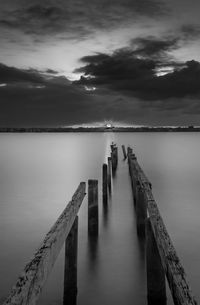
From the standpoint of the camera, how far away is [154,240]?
416 cm

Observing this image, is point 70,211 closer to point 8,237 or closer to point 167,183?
point 8,237

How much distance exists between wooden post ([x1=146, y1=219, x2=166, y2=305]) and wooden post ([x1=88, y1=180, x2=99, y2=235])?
11.0 feet

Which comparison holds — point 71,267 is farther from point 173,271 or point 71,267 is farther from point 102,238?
point 102,238

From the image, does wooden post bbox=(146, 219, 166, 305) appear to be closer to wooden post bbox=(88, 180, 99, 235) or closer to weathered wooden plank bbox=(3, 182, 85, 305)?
weathered wooden plank bbox=(3, 182, 85, 305)

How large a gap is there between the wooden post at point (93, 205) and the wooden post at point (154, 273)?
3346mm

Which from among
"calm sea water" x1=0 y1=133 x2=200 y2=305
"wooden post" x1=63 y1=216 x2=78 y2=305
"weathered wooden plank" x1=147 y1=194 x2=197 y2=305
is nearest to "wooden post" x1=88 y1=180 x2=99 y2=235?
"calm sea water" x1=0 y1=133 x2=200 y2=305

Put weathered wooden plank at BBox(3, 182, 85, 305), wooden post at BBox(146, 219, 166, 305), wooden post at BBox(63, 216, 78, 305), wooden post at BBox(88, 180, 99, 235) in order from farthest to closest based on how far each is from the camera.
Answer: wooden post at BBox(88, 180, 99, 235)
wooden post at BBox(63, 216, 78, 305)
wooden post at BBox(146, 219, 166, 305)
weathered wooden plank at BBox(3, 182, 85, 305)

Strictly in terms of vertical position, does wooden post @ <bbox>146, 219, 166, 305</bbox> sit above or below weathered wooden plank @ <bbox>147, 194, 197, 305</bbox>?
below

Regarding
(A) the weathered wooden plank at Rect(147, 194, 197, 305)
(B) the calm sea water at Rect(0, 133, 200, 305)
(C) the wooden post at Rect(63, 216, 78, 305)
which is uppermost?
(A) the weathered wooden plank at Rect(147, 194, 197, 305)

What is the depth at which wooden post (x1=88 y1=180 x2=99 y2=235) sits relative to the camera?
25.0 ft

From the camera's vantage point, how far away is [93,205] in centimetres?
778

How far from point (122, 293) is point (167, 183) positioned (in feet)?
45.7

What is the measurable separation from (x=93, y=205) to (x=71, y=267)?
3.02m

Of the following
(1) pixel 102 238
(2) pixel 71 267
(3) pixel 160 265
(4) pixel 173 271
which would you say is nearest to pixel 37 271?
(4) pixel 173 271
